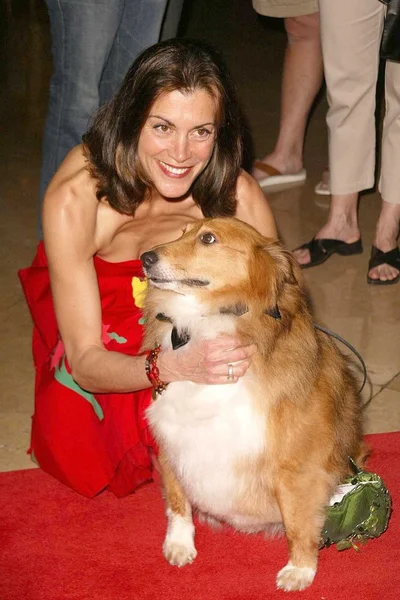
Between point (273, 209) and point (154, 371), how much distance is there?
267 centimetres

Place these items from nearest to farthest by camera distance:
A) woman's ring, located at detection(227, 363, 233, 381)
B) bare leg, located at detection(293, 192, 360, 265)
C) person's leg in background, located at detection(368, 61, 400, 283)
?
woman's ring, located at detection(227, 363, 233, 381) < person's leg in background, located at detection(368, 61, 400, 283) < bare leg, located at detection(293, 192, 360, 265)

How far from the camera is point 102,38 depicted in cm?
343

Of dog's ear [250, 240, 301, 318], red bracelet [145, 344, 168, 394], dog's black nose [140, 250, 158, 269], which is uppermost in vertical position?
dog's black nose [140, 250, 158, 269]

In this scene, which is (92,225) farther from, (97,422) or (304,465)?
(304,465)

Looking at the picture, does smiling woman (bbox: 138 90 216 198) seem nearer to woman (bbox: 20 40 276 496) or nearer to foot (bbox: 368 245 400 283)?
woman (bbox: 20 40 276 496)

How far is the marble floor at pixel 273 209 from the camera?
3402 mm

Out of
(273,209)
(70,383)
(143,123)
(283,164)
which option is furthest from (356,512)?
(283,164)

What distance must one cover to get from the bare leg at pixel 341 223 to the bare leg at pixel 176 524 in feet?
6.29

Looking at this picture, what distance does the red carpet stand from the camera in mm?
2467

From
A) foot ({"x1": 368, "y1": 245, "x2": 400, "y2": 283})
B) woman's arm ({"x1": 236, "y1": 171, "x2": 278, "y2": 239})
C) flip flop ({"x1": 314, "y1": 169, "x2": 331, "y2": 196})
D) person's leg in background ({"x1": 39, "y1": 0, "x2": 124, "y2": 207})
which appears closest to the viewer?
woman's arm ({"x1": 236, "y1": 171, "x2": 278, "y2": 239})

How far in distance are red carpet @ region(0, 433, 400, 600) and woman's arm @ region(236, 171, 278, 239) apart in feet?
2.93

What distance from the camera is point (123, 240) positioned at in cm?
293

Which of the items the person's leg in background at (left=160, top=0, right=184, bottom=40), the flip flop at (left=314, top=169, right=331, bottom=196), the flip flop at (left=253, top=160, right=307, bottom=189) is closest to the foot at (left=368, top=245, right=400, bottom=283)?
the flip flop at (left=314, top=169, right=331, bottom=196)

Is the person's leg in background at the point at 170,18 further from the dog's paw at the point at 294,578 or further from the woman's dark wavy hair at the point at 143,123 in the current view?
the dog's paw at the point at 294,578
